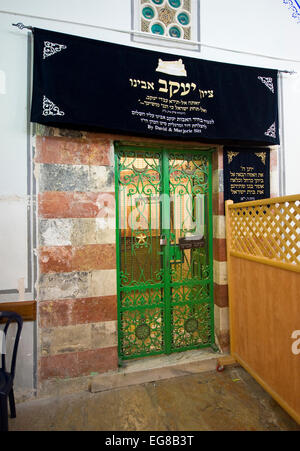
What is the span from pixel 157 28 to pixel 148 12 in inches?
7.2

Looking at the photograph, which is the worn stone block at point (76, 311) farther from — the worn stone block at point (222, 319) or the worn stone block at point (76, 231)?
the worn stone block at point (222, 319)

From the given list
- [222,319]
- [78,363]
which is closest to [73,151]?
[78,363]

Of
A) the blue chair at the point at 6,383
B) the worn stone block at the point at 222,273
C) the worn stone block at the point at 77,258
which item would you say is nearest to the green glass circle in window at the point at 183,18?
the worn stone block at the point at 77,258

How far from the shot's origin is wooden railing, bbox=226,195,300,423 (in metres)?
1.72

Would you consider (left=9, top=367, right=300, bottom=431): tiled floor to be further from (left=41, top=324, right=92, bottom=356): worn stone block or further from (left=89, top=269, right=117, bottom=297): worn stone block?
(left=89, top=269, right=117, bottom=297): worn stone block

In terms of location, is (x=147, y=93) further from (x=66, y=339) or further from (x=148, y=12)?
(x=66, y=339)

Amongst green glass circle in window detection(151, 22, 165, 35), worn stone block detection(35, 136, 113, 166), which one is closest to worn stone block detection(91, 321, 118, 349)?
worn stone block detection(35, 136, 113, 166)

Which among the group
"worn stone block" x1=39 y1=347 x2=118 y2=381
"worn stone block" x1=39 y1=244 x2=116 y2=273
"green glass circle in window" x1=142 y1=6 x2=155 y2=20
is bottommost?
"worn stone block" x1=39 y1=347 x2=118 y2=381

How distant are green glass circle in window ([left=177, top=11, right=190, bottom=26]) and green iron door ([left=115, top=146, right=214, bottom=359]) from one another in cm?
140

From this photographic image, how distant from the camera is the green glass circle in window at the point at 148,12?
2.53m

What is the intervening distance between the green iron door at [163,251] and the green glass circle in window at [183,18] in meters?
1.40

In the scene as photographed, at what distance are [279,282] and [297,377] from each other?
2.14ft
